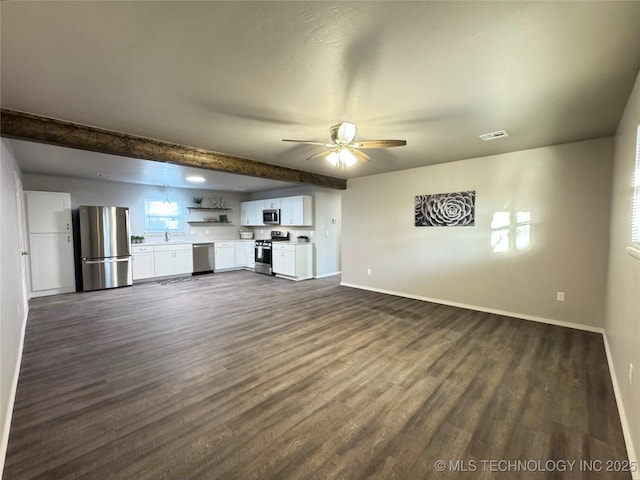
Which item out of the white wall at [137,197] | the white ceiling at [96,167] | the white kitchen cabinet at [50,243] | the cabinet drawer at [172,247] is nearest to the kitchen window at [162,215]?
the white wall at [137,197]

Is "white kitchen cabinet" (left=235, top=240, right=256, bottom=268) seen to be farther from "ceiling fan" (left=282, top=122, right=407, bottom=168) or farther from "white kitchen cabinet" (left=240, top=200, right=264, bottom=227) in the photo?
"ceiling fan" (left=282, top=122, right=407, bottom=168)

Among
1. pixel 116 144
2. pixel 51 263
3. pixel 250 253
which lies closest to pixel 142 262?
pixel 51 263

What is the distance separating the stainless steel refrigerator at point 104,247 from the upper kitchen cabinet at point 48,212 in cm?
25

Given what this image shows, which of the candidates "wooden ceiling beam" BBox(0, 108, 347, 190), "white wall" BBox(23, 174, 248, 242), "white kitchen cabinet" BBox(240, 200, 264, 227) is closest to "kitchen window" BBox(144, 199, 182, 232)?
"white wall" BBox(23, 174, 248, 242)

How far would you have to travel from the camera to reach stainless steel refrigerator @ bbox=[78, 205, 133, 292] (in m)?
5.77

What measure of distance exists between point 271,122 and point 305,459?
9.09 feet

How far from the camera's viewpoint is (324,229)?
23.9 ft

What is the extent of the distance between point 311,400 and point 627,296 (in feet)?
8.13

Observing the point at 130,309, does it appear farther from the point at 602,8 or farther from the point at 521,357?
the point at 602,8

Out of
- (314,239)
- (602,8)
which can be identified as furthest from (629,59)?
(314,239)

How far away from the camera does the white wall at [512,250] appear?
3.50 m

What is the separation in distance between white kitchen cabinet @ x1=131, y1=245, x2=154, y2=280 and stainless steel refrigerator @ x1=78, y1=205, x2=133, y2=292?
0.22 metres

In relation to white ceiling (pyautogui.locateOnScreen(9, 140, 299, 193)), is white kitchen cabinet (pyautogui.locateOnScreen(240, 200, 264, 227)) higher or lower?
lower

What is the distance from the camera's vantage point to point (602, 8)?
4.50 feet
